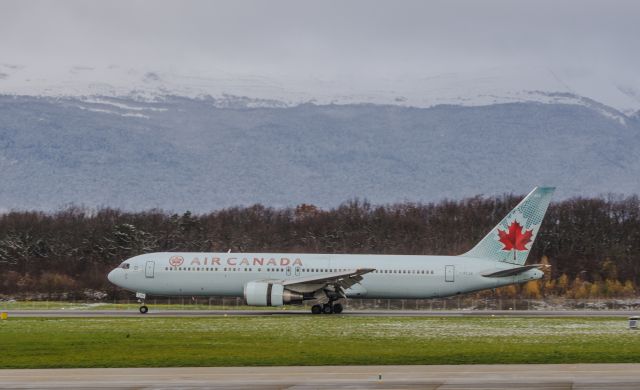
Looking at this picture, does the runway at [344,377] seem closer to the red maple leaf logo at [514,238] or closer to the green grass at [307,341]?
the green grass at [307,341]

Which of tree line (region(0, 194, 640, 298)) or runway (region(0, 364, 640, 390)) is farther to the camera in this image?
tree line (region(0, 194, 640, 298))

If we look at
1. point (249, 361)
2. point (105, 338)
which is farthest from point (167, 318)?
point (249, 361)

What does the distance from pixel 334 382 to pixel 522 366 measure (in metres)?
6.20

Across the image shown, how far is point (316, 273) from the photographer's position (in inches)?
2234

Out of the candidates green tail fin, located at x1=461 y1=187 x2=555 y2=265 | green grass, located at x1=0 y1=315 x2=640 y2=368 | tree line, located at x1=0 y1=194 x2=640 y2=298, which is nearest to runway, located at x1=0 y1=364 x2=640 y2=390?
green grass, located at x1=0 y1=315 x2=640 y2=368

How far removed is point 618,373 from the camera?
29.1 m

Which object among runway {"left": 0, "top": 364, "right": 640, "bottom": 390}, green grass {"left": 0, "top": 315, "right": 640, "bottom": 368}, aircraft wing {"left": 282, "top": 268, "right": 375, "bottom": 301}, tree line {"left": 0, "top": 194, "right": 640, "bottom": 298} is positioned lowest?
runway {"left": 0, "top": 364, "right": 640, "bottom": 390}

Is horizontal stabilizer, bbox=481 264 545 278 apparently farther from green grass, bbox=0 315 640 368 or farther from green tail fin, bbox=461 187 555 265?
green grass, bbox=0 315 640 368

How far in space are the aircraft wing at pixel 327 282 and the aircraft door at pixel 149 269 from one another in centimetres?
724

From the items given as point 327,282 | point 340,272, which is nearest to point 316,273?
point 340,272

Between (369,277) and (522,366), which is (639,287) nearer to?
(369,277)

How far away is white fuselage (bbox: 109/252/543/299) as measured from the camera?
188ft

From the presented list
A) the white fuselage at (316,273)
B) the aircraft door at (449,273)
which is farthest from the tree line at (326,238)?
the aircraft door at (449,273)

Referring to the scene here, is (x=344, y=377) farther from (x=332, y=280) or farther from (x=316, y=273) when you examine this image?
(x=316, y=273)
